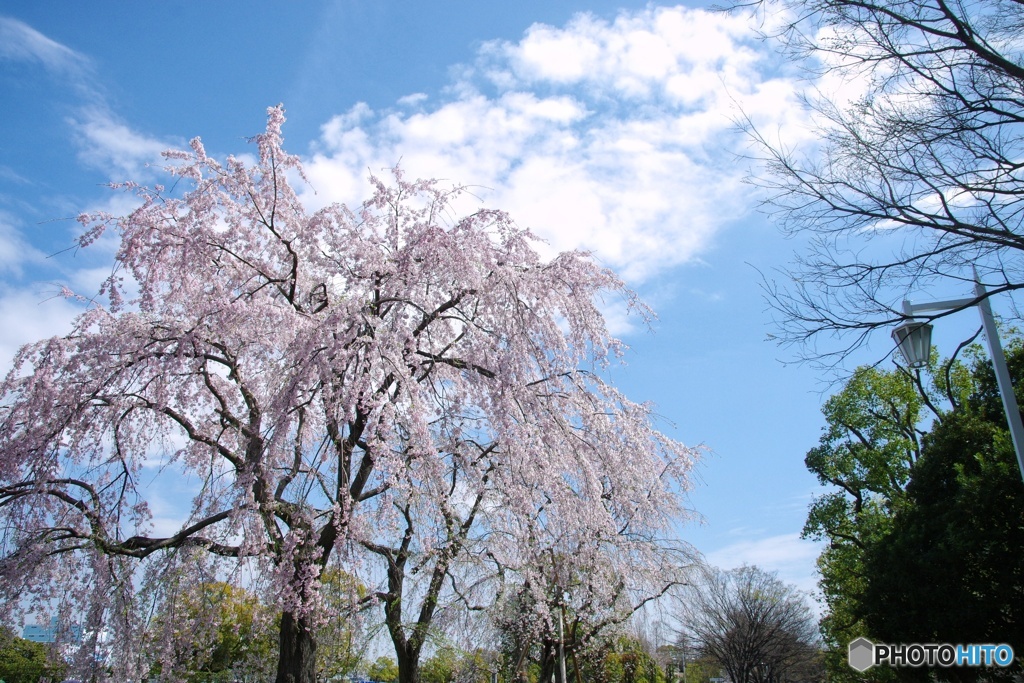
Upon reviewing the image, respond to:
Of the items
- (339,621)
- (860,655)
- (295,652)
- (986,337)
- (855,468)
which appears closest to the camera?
(986,337)

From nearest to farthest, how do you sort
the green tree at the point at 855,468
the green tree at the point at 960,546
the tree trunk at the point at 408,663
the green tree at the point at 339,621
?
the green tree at the point at 339,621 < the green tree at the point at 960,546 < the tree trunk at the point at 408,663 < the green tree at the point at 855,468

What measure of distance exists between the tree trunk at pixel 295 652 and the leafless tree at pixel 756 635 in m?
21.2

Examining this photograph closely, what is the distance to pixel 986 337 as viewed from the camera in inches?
241

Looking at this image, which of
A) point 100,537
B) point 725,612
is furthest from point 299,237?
point 725,612

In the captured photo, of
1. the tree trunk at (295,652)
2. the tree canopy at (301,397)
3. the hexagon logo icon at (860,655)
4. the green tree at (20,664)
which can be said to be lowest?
the green tree at (20,664)

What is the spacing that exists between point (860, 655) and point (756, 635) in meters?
13.7

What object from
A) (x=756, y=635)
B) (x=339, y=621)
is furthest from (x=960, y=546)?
(x=756, y=635)

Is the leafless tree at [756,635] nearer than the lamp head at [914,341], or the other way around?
the lamp head at [914,341]

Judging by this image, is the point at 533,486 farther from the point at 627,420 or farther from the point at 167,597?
the point at 167,597

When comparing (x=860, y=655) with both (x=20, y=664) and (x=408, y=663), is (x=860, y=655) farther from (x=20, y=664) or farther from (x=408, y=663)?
(x=20, y=664)

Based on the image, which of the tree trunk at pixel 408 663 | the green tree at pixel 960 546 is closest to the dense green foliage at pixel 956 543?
the green tree at pixel 960 546

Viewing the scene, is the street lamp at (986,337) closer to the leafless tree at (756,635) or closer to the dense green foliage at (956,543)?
the dense green foliage at (956,543)

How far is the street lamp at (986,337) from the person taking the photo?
5.92m

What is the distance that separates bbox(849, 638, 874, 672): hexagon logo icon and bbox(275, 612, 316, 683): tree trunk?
10.7 m
